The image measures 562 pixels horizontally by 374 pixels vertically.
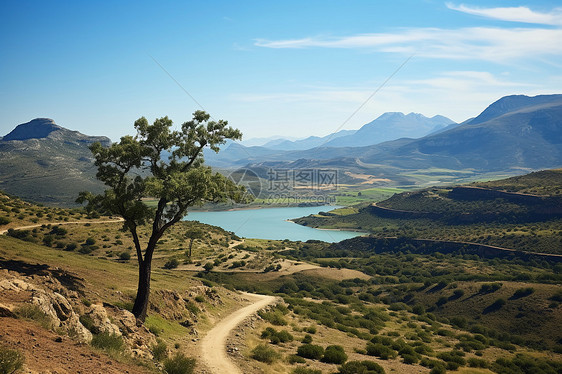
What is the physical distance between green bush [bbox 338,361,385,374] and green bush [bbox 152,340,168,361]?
356 inches

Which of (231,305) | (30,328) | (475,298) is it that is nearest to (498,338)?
(475,298)

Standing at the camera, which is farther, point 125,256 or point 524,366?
point 125,256

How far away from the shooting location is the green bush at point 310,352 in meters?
22.0

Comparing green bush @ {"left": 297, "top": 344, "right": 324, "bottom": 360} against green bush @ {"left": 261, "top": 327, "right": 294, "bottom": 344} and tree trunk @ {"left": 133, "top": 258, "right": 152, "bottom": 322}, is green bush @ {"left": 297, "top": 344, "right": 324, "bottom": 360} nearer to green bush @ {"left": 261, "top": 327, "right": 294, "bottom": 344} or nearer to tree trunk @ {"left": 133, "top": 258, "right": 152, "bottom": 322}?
green bush @ {"left": 261, "top": 327, "right": 294, "bottom": 344}

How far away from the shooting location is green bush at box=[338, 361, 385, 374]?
20.0 meters

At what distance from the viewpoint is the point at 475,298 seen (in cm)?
5053

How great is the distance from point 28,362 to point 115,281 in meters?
15.9

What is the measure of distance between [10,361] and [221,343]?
13586mm

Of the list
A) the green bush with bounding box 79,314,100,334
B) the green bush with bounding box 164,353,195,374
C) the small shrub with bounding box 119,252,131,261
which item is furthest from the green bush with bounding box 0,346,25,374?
the small shrub with bounding box 119,252,131,261

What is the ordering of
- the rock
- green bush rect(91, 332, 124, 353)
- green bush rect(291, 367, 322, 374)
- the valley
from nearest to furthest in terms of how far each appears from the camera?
green bush rect(91, 332, 124, 353)
the rock
green bush rect(291, 367, 322, 374)
the valley

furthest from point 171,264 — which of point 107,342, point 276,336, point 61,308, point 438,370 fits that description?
point 107,342

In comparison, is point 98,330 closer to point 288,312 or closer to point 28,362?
point 28,362

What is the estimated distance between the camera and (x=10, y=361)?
344 inches

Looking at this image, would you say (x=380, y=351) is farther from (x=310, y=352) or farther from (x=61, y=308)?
(x=61, y=308)
